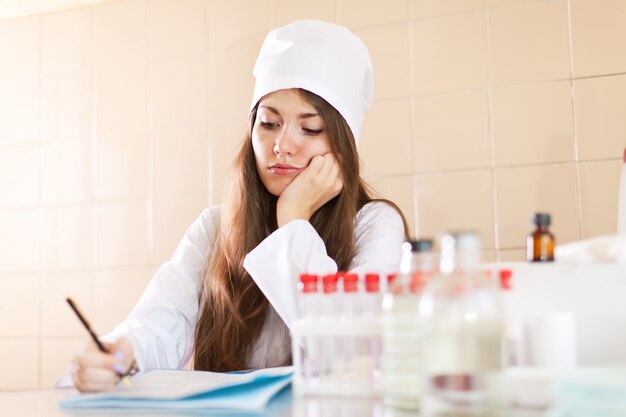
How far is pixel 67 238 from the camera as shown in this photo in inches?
99.5

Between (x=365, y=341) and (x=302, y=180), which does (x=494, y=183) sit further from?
(x=365, y=341)

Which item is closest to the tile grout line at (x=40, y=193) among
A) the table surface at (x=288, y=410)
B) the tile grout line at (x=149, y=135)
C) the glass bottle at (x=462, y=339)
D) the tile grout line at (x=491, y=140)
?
the tile grout line at (x=149, y=135)

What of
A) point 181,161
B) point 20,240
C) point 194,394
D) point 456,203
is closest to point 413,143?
point 456,203

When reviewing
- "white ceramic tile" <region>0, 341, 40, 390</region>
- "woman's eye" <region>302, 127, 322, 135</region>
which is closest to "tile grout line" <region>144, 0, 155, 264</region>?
"white ceramic tile" <region>0, 341, 40, 390</region>

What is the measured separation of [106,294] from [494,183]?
4.40 ft

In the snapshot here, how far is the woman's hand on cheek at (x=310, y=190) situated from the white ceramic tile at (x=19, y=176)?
1.31m

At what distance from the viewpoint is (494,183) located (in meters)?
1.98

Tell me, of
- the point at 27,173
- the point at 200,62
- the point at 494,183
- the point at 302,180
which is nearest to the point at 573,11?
the point at 494,183

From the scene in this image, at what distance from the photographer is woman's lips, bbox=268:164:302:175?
168 centimetres

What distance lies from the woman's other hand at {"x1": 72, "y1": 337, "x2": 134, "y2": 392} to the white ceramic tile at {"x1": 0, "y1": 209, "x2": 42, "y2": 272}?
1.66 meters

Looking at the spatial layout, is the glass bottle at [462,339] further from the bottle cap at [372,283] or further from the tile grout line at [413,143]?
the tile grout line at [413,143]

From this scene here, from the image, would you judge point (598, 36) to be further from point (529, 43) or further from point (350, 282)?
point (350, 282)

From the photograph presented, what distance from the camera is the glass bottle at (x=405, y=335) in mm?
747

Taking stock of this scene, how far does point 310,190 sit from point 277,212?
9cm
